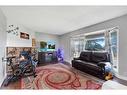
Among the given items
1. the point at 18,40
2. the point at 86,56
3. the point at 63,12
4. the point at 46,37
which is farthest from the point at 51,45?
the point at 63,12

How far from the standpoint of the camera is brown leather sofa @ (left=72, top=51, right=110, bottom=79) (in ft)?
10.3

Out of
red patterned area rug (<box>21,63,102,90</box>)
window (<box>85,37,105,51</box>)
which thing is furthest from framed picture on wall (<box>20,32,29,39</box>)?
window (<box>85,37,105,51</box>)

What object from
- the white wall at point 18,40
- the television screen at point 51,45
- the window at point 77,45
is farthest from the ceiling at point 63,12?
the television screen at point 51,45

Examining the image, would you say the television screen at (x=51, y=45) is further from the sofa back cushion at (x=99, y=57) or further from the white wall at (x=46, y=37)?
the sofa back cushion at (x=99, y=57)

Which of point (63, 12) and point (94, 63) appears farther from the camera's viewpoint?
point (94, 63)

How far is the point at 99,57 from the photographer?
3.82 metres

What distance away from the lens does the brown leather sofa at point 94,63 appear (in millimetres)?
3133

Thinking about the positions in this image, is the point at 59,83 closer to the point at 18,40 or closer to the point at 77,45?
the point at 18,40

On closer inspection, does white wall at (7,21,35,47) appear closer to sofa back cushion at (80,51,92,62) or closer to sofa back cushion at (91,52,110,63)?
sofa back cushion at (80,51,92,62)

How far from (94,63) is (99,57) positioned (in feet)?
0.96
